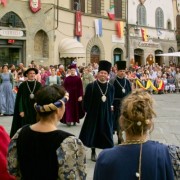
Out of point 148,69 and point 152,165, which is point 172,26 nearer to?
point 148,69

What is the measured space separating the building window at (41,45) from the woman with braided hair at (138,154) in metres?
25.1

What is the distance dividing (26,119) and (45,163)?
480 cm

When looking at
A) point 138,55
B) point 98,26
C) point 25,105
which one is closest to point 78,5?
point 98,26

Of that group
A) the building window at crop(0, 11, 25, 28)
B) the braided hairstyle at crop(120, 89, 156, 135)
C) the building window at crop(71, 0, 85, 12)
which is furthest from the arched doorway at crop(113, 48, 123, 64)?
the braided hairstyle at crop(120, 89, 156, 135)

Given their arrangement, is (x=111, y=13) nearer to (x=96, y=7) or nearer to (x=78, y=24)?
(x=96, y=7)

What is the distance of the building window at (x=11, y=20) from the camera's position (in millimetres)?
24875

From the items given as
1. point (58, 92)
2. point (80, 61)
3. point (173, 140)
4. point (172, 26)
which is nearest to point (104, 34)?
point (80, 61)

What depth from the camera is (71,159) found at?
300cm

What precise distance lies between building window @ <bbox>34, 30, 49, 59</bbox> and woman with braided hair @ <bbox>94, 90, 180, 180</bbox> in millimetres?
25068

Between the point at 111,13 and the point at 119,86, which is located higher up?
the point at 111,13

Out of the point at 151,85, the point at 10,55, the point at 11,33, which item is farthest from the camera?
the point at 10,55

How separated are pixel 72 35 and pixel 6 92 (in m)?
16.4

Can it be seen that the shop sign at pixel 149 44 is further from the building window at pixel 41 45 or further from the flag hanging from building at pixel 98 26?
the building window at pixel 41 45

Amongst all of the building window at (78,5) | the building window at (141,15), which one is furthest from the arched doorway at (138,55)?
the building window at (78,5)
